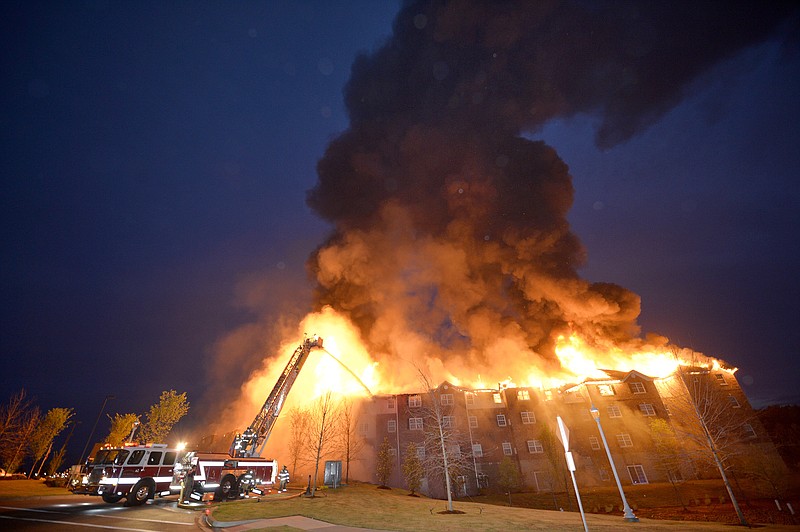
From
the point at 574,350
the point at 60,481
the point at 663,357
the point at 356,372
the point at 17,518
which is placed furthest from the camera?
the point at 356,372

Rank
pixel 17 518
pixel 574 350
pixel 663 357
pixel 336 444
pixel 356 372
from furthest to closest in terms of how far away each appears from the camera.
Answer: pixel 356 372 → pixel 574 350 → pixel 663 357 → pixel 336 444 → pixel 17 518

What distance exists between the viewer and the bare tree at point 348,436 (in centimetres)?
4072

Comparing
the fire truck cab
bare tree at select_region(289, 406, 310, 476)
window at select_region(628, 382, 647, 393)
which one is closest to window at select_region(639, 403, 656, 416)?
window at select_region(628, 382, 647, 393)

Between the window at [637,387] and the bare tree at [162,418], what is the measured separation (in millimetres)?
54380

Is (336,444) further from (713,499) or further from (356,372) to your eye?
(713,499)

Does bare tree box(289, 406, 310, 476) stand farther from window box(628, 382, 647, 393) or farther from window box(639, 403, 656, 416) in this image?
window box(639, 403, 656, 416)

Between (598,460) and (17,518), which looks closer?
(17,518)

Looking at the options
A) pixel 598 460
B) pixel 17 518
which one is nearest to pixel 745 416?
pixel 598 460

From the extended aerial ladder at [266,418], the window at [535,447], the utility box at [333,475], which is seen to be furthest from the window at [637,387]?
the extended aerial ladder at [266,418]

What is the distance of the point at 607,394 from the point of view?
42125 millimetres

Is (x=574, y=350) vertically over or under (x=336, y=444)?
over

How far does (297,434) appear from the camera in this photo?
136 ft

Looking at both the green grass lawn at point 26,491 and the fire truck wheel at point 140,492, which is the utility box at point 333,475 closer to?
the fire truck wheel at point 140,492

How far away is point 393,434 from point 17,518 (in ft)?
116
